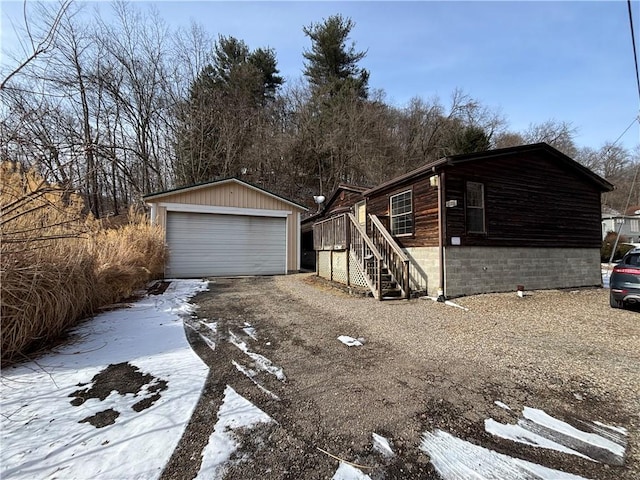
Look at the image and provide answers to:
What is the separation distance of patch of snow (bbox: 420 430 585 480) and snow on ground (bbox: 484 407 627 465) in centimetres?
26

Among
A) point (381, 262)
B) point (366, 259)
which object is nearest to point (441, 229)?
point (381, 262)

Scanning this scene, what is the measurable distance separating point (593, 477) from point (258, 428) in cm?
216

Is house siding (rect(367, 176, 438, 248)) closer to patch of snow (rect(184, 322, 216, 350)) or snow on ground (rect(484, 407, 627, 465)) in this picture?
snow on ground (rect(484, 407, 627, 465))

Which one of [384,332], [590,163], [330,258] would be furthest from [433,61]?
[590,163]

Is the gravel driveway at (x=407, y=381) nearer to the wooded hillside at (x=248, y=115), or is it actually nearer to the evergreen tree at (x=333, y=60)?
the wooded hillside at (x=248, y=115)

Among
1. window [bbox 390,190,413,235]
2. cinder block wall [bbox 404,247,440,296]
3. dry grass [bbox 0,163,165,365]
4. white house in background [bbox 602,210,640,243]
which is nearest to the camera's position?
dry grass [bbox 0,163,165,365]

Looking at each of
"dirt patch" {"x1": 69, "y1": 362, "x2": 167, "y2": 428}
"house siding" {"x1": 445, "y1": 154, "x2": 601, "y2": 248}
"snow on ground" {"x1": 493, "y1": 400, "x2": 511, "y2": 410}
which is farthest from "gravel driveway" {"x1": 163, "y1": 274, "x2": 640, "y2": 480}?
"house siding" {"x1": 445, "y1": 154, "x2": 601, "y2": 248}

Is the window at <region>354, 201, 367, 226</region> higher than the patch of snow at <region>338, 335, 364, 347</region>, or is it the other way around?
the window at <region>354, 201, 367, 226</region>

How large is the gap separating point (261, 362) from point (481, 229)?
22.3 feet

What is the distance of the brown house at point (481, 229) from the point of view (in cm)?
721

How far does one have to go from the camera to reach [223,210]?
11594 millimetres

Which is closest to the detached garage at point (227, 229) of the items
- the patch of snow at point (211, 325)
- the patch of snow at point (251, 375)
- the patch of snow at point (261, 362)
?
the patch of snow at point (211, 325)

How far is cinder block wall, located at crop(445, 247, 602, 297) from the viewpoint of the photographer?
23.6ft

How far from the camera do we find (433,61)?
36.8ft
